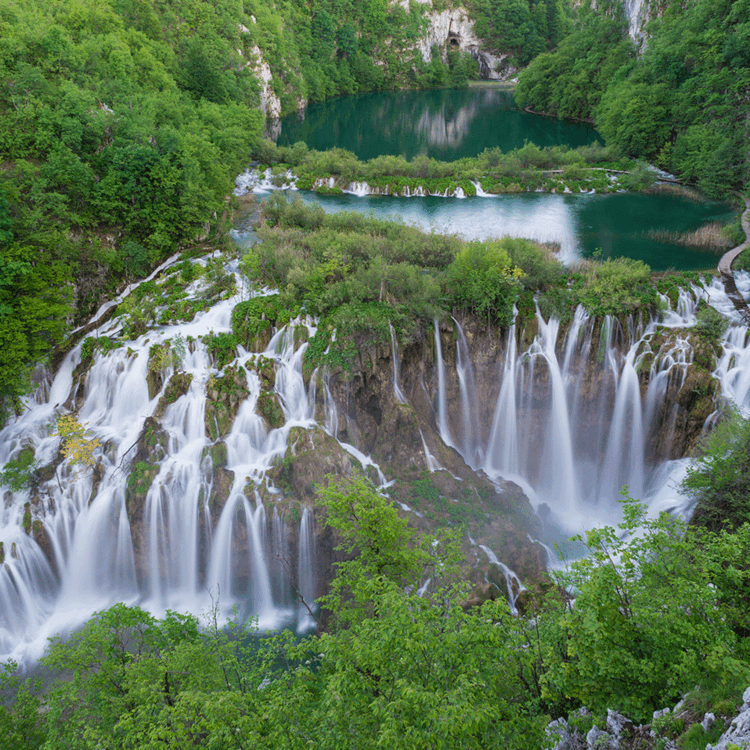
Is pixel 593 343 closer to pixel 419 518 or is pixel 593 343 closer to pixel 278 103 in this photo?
pixel 419 518

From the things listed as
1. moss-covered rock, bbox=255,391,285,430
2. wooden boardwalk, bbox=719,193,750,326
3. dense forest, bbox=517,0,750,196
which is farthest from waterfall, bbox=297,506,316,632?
dense forest, bbox=517,0,750,196

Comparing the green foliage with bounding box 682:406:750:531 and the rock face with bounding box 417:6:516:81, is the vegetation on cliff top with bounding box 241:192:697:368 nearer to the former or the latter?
the green foliage with bounding box 682:406:750:531

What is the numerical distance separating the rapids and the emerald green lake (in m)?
9.60

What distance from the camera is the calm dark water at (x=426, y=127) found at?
196 feet

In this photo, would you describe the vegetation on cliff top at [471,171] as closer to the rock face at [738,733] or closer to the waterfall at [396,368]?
the waterfall at [396,368]

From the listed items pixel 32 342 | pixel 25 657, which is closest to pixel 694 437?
pixel 25 657

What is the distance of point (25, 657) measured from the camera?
1473 cm

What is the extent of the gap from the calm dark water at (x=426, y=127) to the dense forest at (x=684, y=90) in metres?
8.32

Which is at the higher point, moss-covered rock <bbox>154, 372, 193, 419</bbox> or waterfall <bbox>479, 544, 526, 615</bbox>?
moss-covered rock <bbox>154, 372, 193, 419</bbox>

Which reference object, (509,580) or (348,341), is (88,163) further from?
(509,580)

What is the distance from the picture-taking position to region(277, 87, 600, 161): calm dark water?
5966 centimetres

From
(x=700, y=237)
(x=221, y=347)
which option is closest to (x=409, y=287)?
(x=221, y=347)

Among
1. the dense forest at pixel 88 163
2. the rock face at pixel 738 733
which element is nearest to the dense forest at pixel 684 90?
the dense forest at pixel 88 163

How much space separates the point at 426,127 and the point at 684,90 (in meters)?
35.9
